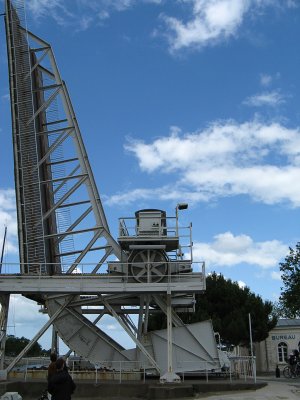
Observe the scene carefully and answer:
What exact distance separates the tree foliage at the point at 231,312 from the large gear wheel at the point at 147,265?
2561 centimetres

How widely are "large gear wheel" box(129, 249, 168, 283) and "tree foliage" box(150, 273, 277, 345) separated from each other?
2561 centimetres

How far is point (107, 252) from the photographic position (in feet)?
84.9

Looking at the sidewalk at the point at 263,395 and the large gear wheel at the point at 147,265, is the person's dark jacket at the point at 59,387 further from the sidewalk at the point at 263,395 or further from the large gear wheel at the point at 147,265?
the large gear wheel at the point at 147,265

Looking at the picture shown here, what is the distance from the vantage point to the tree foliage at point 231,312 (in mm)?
47719

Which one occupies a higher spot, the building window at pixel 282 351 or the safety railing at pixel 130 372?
the building window at pixel 282 351

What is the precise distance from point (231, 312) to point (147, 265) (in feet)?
94.6

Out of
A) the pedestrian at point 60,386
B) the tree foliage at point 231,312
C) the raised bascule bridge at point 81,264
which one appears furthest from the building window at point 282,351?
the pedestrian at point 60,386

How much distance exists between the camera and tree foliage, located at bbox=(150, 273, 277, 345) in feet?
157

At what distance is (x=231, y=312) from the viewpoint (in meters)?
49.4

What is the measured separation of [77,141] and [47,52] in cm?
558

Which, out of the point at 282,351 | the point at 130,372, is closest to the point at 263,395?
the point at 130,372

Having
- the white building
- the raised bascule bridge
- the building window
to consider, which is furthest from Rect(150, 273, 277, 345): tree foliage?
the raised bascule bridge

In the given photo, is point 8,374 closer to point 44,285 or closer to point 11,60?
A: point 44,285

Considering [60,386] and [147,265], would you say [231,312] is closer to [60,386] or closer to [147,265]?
[147,265]
